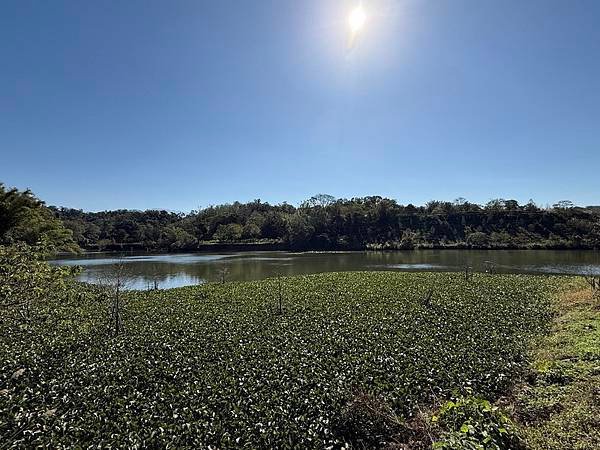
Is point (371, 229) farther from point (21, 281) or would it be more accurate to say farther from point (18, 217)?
point (21, 281)

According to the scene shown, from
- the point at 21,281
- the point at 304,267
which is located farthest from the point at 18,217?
the point at 304,267

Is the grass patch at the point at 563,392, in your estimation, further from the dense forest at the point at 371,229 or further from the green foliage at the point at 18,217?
the dense forest at the point at 371,229

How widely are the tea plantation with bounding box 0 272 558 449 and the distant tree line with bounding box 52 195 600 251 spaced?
72320 mm

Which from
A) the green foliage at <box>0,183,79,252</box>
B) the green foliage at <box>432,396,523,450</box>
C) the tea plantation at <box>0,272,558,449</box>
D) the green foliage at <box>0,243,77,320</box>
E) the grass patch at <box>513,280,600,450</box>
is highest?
the green foliage at <box>0,183,79,252</box>

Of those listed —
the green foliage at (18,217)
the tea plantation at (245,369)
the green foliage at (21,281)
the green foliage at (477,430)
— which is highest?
the green foliage at (18,217)

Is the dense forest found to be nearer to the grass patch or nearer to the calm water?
the calm water

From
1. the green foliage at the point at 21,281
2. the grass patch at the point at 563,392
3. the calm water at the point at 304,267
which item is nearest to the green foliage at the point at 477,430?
the grass patch at the point at 563,392

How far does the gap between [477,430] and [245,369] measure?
5.76 m

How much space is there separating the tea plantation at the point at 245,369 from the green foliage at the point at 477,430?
603mm

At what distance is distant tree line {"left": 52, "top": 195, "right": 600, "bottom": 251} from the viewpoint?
87.3 meters

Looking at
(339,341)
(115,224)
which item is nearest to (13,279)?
(339,341)

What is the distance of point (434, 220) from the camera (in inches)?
4082

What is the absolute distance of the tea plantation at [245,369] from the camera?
6547mm

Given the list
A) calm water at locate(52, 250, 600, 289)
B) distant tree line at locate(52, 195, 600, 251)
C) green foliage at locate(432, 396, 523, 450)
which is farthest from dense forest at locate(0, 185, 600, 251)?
green foliage at locate(432, 396, 523, 450)
